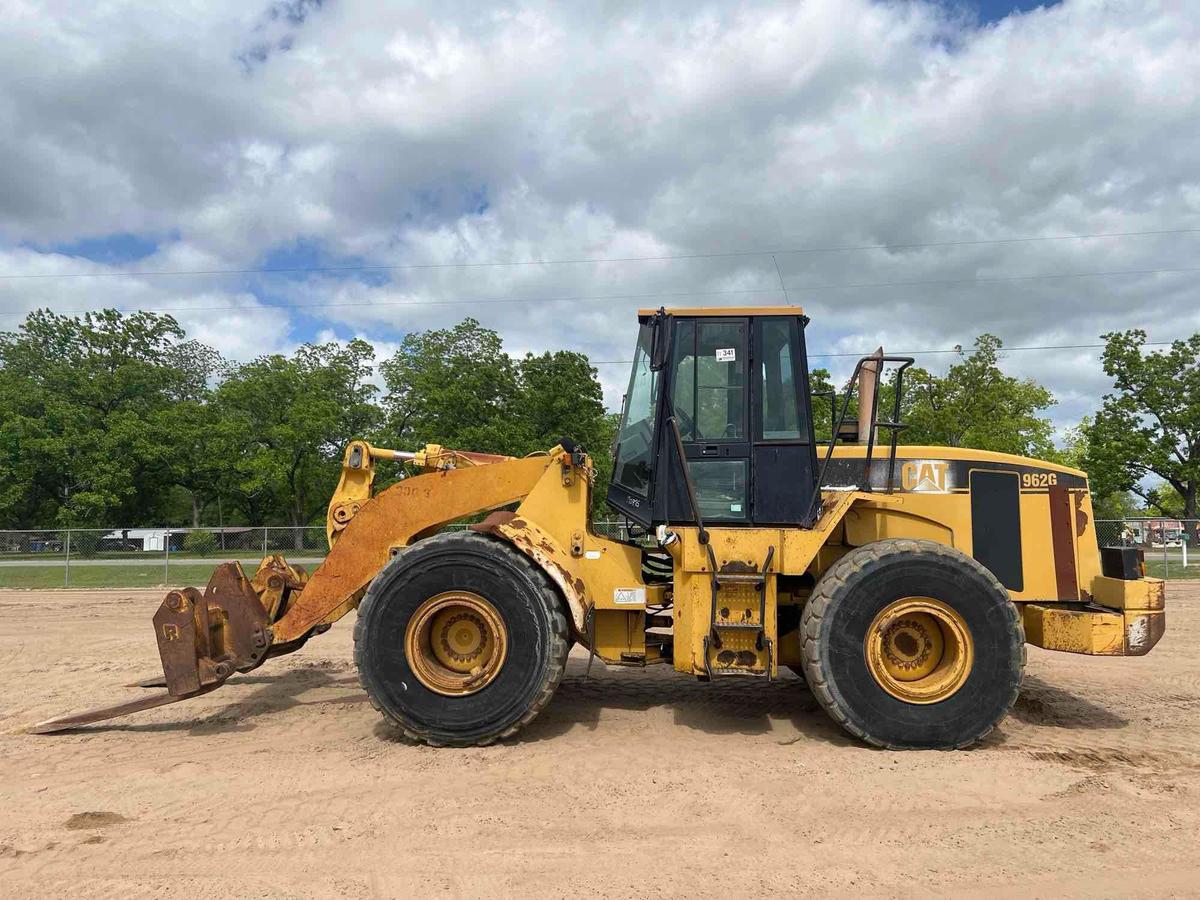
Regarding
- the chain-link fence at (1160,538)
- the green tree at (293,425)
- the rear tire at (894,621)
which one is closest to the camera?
the rear tire at (894,621)

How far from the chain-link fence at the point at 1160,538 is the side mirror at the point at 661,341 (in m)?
15.8

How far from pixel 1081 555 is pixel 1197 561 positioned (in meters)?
18.5

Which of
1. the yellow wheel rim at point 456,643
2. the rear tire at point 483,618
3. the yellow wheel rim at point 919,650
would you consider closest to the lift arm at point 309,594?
the rear tire at point 483,618

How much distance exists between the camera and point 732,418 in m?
5.18

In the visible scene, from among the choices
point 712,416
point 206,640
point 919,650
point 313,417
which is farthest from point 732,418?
point 313,417

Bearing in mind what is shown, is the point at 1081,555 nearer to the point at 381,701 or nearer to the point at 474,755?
the point at 474,755

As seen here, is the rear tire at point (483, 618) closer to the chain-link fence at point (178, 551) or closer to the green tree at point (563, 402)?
the chain-link fence at point (178, 551)

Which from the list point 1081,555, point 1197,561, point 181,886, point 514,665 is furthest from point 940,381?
point 181,886

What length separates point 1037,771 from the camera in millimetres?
4352

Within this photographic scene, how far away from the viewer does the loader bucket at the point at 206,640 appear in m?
5.22

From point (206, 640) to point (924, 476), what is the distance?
5180 millimetres

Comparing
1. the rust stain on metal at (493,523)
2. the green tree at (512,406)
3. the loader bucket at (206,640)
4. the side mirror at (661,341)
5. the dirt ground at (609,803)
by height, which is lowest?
the dirt ground at (609,803)

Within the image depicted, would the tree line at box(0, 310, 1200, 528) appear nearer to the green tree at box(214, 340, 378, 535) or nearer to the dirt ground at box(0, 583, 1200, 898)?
the green tree at box(214, 340, 378, 535)

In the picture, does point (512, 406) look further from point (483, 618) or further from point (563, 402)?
point (483, 618)
